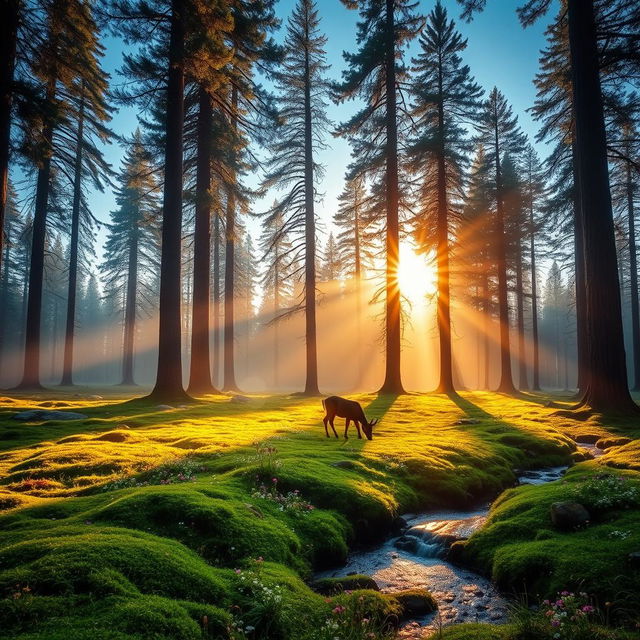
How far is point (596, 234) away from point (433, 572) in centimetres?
1291

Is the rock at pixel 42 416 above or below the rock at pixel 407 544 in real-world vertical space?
above

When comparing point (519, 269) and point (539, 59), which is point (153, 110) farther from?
point (519, 269)

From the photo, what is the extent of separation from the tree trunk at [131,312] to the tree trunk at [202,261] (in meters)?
23.3

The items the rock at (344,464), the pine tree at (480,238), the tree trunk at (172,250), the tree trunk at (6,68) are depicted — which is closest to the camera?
the rock at (344,464)

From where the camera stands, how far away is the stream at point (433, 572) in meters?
4.27

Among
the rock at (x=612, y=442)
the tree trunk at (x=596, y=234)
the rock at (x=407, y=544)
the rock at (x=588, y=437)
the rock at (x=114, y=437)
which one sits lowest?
the rock at (x=407, y=544)

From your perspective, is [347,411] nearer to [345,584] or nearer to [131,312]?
[345,584]

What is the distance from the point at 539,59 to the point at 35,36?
24.9m

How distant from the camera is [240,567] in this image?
4.31m

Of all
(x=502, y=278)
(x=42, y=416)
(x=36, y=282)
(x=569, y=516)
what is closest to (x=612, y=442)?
(x=569, y=516)

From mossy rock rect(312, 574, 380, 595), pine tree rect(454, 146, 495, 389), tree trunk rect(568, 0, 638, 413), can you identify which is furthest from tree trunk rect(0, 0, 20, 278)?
pine tree rect(454, 146, 495, 389)

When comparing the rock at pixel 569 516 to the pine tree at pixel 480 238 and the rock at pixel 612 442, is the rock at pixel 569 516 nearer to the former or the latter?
the rock at pixel 612 442

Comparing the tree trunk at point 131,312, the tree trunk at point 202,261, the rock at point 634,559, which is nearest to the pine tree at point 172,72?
the tree trunk at point 202,261

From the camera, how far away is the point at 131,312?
41.8 metres
